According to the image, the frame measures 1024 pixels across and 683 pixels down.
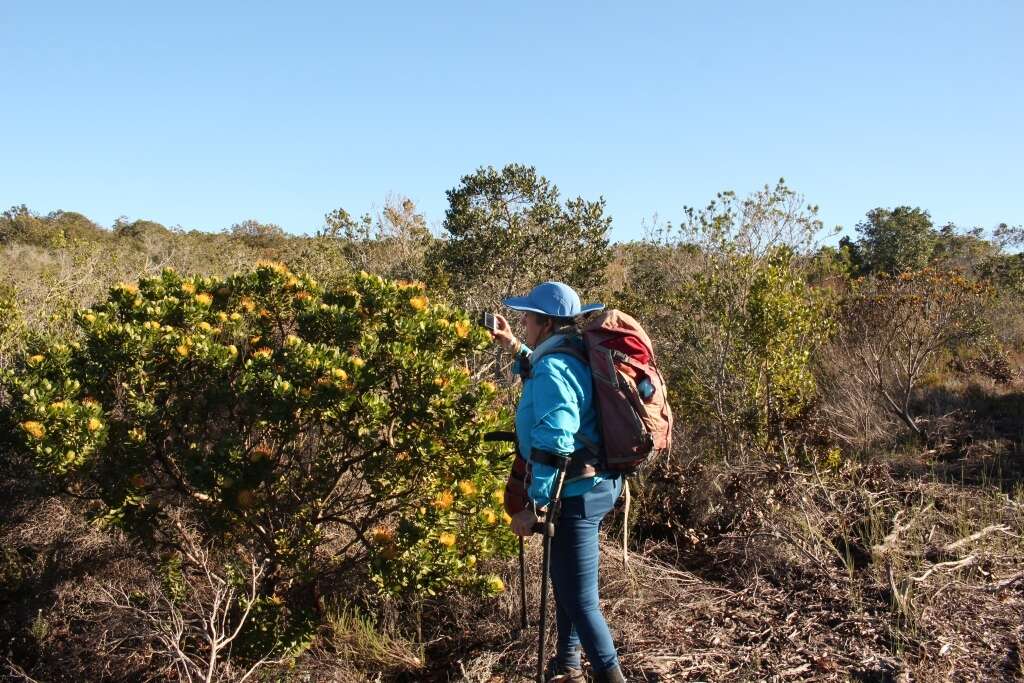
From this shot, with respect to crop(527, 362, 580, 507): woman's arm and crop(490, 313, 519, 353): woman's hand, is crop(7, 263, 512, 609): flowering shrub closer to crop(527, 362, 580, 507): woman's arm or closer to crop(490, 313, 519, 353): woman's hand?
crop(490, 313, 519, 353): woman's hand

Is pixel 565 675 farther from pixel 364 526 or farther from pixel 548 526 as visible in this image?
pixel 364 526

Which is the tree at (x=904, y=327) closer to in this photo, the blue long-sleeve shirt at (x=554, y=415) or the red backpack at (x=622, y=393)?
the red backpack at (x=622, y=393)

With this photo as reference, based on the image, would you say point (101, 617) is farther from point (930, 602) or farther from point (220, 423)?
point (930, 602)

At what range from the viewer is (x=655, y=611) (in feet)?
13.5

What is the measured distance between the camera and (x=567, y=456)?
275 centimetres

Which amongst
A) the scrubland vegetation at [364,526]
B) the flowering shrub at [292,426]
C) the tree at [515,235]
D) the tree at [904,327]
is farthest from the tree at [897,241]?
the flowering shrub at [292,426]

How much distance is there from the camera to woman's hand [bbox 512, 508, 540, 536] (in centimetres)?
284

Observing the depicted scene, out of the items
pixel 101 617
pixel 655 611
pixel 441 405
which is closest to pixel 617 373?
pixel 441 405

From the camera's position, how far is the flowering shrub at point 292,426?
3580mm

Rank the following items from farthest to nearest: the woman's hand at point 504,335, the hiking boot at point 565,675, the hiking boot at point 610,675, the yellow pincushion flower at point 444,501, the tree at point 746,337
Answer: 1. the tree at point 746,337
2. the yellow pincushion flower at point 444,501
3. the woman's hand at point 504,335
4. the hiking boot at point 565,675
5. the hiking boot at point 610,675

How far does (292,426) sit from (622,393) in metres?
1.72

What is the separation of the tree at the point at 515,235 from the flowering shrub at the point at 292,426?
19.2ft

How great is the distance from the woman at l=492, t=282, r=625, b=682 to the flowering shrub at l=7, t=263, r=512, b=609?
773 mm

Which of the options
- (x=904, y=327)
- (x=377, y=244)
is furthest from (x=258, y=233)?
(x=904, y=327)
